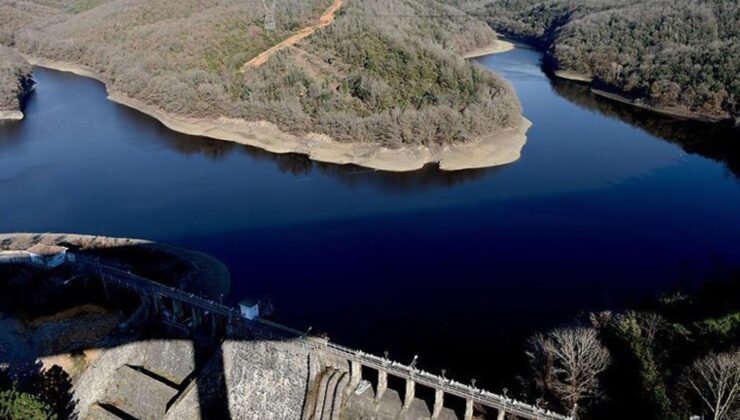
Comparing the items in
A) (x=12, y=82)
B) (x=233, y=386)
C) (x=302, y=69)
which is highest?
(x=302, y=69)

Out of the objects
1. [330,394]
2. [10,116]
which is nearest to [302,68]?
[10,116]

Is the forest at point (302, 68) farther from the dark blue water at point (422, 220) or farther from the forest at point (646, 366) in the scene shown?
the forest at point (646, 366)

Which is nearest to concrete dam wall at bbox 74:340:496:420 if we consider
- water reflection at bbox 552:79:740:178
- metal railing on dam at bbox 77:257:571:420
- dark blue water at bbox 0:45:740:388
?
metal railing on dam at bbox 77:257:571:420

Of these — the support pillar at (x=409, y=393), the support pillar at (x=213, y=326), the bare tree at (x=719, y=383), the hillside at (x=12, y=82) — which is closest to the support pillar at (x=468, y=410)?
the support pillar at (x=409, y=393)

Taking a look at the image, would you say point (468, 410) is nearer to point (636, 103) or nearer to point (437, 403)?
point (437, 403)

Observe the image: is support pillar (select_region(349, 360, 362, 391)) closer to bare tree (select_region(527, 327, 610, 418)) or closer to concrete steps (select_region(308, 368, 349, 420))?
concrete steps (select_region(308, 368, 349, 420))

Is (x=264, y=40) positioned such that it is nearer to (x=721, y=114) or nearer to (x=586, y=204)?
(x=586, y=204)

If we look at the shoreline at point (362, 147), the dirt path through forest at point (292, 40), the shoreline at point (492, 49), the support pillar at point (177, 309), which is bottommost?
the shoreline at point (362, 147)
